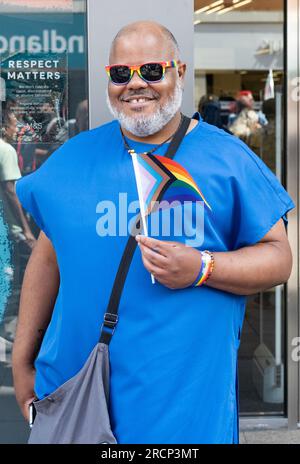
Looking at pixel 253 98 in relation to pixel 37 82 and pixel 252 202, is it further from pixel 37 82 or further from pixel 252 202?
pixel 252 202

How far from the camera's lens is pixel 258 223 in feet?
7.18

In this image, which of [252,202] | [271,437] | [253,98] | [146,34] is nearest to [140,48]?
[146,34]

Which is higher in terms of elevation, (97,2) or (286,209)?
(97,2)

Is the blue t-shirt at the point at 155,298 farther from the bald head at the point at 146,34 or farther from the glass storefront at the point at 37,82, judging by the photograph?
the glass storefront at the point at 37,82

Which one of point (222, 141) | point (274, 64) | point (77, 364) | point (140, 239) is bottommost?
point (77, 364)

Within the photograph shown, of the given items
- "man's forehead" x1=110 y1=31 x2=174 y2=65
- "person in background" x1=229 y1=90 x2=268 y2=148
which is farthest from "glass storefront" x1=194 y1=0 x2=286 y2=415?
"man's forehead" x1=110 y1=31 x2=174 y2=65

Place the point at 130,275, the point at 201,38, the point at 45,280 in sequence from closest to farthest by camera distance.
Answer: the point at 130,275, the point at 45,280, the point at 201,38

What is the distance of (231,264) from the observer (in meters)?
2.12

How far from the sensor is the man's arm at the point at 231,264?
2.01m

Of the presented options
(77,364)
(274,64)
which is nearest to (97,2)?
(77,364)

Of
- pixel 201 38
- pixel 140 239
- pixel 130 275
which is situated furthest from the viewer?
pixel 201 38

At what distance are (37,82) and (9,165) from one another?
369 mm

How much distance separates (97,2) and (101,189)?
3.75ft

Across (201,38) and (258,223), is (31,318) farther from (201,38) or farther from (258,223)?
(201,38)
